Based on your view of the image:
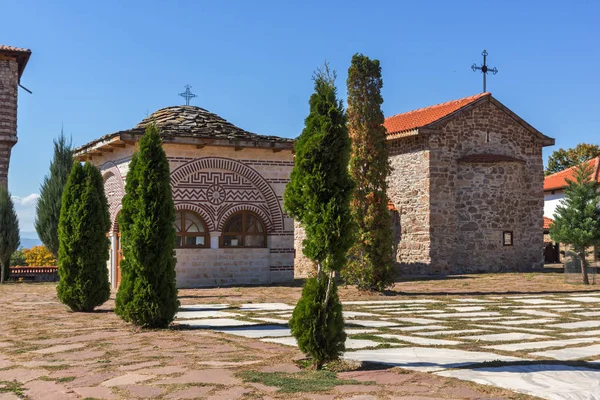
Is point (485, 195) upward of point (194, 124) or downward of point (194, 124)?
downward

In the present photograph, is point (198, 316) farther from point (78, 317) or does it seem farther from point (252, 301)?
point (252, 301)

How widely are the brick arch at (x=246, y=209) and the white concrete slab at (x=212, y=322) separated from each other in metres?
8.67

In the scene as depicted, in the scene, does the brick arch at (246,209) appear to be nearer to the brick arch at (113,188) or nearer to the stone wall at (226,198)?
the stone wall at (226,198)

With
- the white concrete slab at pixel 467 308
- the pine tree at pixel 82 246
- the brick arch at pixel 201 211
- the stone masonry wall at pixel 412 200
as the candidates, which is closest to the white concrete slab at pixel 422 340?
the white concrete slab at pixel 467 308

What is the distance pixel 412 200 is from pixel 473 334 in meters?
15.1

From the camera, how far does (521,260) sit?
24.1m

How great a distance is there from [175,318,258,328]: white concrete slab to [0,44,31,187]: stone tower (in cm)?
1984

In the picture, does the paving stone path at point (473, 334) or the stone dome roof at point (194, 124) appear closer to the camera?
the paving stone path at point (473, 334)

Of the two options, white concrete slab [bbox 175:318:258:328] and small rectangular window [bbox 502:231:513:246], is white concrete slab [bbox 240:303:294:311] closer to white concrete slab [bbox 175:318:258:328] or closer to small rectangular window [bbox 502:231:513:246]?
white concrete slab [bbox 175:318:258:328]

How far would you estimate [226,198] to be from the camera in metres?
19.3

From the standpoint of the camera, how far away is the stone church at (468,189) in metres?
22.9

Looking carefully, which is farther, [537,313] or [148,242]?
[537,313]

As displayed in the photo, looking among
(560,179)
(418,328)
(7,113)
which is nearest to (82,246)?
(418,328)

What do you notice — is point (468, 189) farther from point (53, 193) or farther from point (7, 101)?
point (7, 101)
